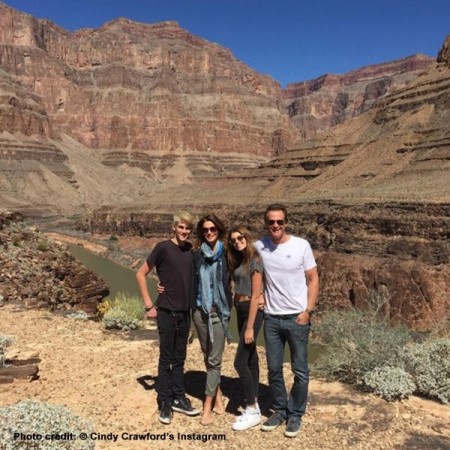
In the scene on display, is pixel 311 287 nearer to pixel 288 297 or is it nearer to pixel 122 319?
pixel 288 297

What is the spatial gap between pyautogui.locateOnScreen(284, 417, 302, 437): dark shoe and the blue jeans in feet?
0.17

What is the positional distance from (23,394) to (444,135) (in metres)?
37.0

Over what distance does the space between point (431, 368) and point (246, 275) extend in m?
3.24

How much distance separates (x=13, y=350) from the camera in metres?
8.04

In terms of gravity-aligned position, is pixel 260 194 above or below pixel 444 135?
below

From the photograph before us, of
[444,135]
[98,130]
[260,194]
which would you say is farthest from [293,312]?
[98,130]

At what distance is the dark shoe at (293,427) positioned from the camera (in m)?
5.25

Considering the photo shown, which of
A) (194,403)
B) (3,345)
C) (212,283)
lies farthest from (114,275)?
(212,283)

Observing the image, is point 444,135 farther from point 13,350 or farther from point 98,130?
point 98,130

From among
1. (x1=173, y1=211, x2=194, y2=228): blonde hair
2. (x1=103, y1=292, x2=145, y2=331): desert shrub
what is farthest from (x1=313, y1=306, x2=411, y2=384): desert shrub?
(x1=103, y1=292, x2=145, y2=331): desert shrub

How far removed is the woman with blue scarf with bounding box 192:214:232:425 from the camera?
17.9 feet

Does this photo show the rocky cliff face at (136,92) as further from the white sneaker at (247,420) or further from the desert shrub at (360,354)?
the white sneaker at (247,420)

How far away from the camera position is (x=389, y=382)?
21.0 ft

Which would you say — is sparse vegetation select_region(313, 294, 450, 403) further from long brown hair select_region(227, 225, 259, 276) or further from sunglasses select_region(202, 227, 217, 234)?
sunglasses select_region(202, 227, 217, 234)
